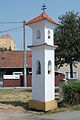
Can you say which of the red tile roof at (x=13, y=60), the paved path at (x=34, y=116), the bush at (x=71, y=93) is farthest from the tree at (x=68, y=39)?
the red tile roof at (x=13, y=60)

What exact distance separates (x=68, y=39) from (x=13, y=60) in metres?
31.9

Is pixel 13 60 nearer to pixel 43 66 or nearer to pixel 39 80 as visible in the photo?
pixel 39 80

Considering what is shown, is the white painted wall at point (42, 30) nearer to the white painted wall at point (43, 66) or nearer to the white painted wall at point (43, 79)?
the white painted wall at point (43, 66)

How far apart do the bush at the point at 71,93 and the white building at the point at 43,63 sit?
2.50ft

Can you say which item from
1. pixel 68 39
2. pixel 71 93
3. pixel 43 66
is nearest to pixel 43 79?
pixel 43 66

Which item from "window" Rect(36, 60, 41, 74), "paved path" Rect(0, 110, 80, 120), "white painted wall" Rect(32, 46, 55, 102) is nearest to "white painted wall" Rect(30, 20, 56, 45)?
"white painted wall" Rect(32, 46, 55, 102)

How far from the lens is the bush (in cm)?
1570

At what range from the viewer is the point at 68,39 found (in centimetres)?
2664

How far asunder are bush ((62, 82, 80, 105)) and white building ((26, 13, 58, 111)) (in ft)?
2.50

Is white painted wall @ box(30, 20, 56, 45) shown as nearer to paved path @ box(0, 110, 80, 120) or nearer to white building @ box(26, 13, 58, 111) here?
white building @ box(26, 13, 58, 111)

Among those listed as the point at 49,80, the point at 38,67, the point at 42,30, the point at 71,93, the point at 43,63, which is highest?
the point at 42,30

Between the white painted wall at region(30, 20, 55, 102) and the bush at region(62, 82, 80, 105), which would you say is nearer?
the white painted wall at region(30, 20, 55, 102)

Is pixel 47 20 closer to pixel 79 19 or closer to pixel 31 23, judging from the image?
pixel 31 23

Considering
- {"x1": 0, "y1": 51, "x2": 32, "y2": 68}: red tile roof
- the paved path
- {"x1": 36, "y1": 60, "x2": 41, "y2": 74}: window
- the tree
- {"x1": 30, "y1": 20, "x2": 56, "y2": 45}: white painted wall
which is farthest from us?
{"x1": 0, "y1": 51, "x2": 32, "y2": 68}: red tile roof
